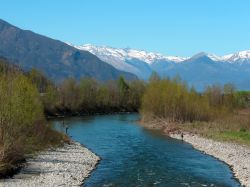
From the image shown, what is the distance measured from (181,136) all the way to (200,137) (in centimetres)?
284

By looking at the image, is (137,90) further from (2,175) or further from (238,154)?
(2,175)

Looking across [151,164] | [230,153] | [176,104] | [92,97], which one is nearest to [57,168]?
[151,164]

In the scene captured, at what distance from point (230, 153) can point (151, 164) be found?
35.4ft

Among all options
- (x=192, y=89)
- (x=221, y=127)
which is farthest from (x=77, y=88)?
(x=221, y=127)

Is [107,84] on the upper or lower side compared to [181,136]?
upper

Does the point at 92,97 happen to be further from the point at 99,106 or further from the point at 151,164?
the point at 151,164

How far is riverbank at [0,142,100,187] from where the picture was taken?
33688mm

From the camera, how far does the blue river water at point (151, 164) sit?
3662 centimetres

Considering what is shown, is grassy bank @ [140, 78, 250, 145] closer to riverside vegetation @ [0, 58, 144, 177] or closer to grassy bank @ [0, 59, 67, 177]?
riverside vegetation @ [0, 58, 144, 177]

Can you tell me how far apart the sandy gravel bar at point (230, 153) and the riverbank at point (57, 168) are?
43.2ft

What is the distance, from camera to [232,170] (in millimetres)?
41719

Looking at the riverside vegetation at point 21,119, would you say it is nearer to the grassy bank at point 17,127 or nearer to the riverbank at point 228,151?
the grassy bank at point 17,127

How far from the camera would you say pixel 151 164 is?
1741 inches

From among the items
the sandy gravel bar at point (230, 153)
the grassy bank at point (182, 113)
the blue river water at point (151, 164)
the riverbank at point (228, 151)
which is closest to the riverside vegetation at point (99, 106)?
the grassy bank at point (182, 113)
